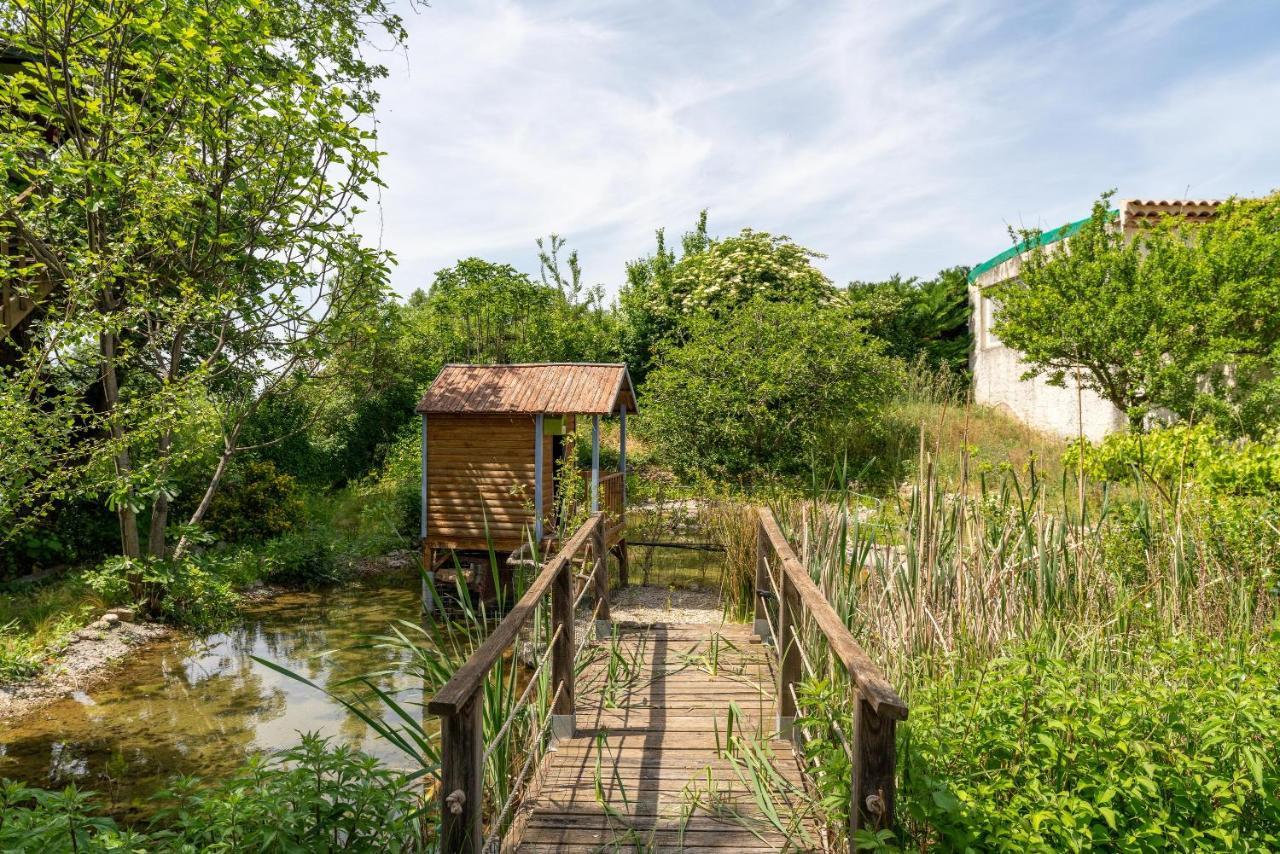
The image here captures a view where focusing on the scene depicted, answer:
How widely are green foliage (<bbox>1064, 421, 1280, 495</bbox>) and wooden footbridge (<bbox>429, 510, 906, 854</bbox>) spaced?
2.30 meters

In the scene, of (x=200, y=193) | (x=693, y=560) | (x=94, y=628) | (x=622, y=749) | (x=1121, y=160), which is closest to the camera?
(x=622, y=749)

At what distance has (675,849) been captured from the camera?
107 inches

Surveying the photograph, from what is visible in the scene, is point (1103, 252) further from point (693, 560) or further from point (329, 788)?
point (329, 788)

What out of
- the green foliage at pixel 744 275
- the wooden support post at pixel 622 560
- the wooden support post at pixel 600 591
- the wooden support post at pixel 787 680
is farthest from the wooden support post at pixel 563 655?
the green foliage at pixel 744 275

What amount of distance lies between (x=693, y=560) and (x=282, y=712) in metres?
6.88

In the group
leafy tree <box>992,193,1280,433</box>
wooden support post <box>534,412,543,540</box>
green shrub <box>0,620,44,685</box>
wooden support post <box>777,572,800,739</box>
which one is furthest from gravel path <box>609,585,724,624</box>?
leafy tree <box>992,193,1280,433</box>

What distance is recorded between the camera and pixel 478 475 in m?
10.5

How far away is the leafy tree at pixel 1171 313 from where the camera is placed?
9570mm

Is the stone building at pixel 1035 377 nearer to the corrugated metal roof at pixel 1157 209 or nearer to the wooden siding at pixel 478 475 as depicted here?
the corrugated metal roof at pixel 1157 209

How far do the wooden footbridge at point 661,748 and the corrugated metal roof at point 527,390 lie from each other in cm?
510

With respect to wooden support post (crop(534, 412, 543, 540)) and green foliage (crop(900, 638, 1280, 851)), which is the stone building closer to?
wooden support post (crop(534, 412, 543, 540))

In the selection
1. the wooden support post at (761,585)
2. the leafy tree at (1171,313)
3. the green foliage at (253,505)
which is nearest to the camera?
the wooden support post at (761,585)

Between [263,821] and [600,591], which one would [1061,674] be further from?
[600,591]

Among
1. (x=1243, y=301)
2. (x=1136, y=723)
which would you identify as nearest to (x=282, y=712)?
(x=1136, y=723)
